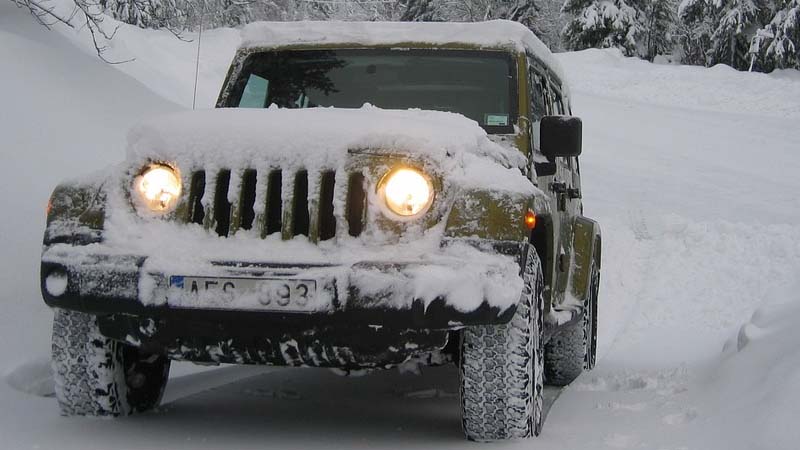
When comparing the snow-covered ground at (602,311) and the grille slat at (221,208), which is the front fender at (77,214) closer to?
the grille slat at (221,208)

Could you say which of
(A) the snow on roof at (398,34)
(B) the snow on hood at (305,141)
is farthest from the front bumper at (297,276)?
(A) the snow on roof at (398,34)

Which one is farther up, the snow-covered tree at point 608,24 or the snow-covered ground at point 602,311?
the snow-covered tree at point 608,24

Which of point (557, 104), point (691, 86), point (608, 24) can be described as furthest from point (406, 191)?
point (608, 24)

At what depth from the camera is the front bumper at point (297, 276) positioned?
3.63 meters

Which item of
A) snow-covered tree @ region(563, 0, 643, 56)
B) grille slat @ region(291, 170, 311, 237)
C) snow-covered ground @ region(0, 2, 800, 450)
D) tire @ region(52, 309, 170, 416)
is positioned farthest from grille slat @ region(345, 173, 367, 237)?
snow-covered tree @ region(563, 0, 643, 56)

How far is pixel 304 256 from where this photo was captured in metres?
3.76

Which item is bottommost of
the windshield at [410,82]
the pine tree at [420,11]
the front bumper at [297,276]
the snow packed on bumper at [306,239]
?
the front bumper at [297,276]

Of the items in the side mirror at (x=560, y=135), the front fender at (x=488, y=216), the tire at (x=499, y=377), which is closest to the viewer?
the front fender at (x=488, y=216)

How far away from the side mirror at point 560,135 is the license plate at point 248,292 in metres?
1.81

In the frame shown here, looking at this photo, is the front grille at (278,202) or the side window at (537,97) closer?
the front grille at (278,202)

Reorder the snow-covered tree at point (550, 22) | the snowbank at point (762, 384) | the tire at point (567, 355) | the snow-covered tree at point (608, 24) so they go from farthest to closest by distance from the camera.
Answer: the snow-covered tree at point (550, 22), the snow-covered tree at point (608, 24), the tire at point (567, 355), the snowbank at point (762, 384)

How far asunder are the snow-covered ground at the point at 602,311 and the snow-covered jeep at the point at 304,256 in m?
0.34

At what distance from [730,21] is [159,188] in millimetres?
31388

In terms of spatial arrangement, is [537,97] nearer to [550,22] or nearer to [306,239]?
[306,239]
